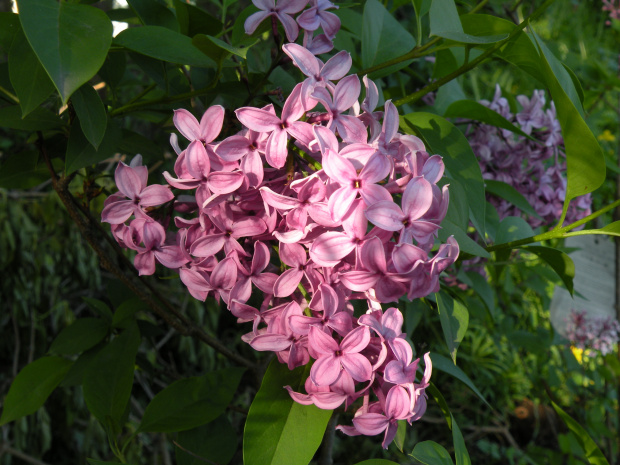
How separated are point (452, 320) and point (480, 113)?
20 cm

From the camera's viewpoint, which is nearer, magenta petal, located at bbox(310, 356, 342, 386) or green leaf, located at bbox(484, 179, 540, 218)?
magenta petal, located at bbox(310, 356, 342, 386)

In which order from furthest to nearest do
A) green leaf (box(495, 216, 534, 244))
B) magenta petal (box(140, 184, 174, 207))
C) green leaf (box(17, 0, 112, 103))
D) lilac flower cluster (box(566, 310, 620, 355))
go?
lilac flower cluster (box(566, 310, 620, 355)) → green leaf (box(495, 216, 534, 244)) → magenta petal (box(140, 184, 174, 207)) → green leaf (box(17, 0, 112, 103))

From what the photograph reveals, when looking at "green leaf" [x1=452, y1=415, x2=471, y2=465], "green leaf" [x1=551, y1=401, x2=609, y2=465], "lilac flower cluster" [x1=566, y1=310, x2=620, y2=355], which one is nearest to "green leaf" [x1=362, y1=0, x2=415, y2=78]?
"green leaf" [x1=452, y1=415, x2=471, y2=465]

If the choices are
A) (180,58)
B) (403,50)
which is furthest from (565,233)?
(180,58)

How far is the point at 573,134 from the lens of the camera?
0.35 m

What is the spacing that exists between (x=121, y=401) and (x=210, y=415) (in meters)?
0.08

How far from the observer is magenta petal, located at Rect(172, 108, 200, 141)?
340 mm

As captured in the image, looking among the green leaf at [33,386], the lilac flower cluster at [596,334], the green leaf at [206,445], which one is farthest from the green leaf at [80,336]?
the lilac flower cluster at [596,334]

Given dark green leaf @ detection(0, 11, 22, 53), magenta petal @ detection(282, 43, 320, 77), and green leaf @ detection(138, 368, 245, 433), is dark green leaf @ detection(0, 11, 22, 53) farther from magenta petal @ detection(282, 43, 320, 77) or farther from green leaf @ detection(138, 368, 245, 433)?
green leaf @ detection(138, 368, 245, 433)

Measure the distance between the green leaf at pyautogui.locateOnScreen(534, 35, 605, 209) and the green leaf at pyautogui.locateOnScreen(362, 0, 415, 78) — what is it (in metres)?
0.12

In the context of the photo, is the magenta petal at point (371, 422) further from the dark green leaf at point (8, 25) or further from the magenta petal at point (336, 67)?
the dark green leaf at point (8, 25)

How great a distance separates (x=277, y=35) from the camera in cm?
37

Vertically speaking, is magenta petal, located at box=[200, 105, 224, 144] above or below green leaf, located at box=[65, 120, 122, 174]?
above

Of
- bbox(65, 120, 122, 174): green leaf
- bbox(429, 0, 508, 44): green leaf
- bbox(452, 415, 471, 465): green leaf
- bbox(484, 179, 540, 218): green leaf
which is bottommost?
bbox(452, 415, 471, 465): green leaf
